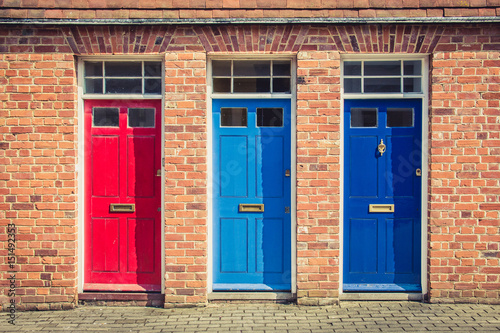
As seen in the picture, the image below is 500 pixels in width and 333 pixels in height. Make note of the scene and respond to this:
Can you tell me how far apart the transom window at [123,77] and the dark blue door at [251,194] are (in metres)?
0.87

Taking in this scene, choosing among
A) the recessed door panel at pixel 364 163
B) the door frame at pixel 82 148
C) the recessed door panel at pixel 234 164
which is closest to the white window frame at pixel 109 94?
the door frame at pixel 82 148

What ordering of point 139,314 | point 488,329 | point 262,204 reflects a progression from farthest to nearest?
point 262,204 → point 139,314 → point 488,329

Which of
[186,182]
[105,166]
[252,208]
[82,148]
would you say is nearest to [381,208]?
[252,208]

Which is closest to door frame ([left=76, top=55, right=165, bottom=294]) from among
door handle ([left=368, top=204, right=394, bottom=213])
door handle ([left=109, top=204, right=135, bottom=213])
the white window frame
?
the white window frame

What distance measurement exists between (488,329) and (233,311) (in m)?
2.80

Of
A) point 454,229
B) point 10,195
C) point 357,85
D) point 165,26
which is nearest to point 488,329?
point 454,229

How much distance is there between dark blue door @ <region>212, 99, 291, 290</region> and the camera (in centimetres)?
505

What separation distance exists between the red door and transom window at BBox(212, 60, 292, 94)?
39.8 inches

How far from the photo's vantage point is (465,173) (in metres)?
4.82

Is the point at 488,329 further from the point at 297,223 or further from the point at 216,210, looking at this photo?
the point at 216,210

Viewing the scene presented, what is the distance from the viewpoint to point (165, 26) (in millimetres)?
4809

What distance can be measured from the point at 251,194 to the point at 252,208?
18 cm

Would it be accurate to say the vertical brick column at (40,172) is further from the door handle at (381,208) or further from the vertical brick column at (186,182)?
the door handle at (381,208)

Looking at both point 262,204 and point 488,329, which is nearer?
point 488,329
